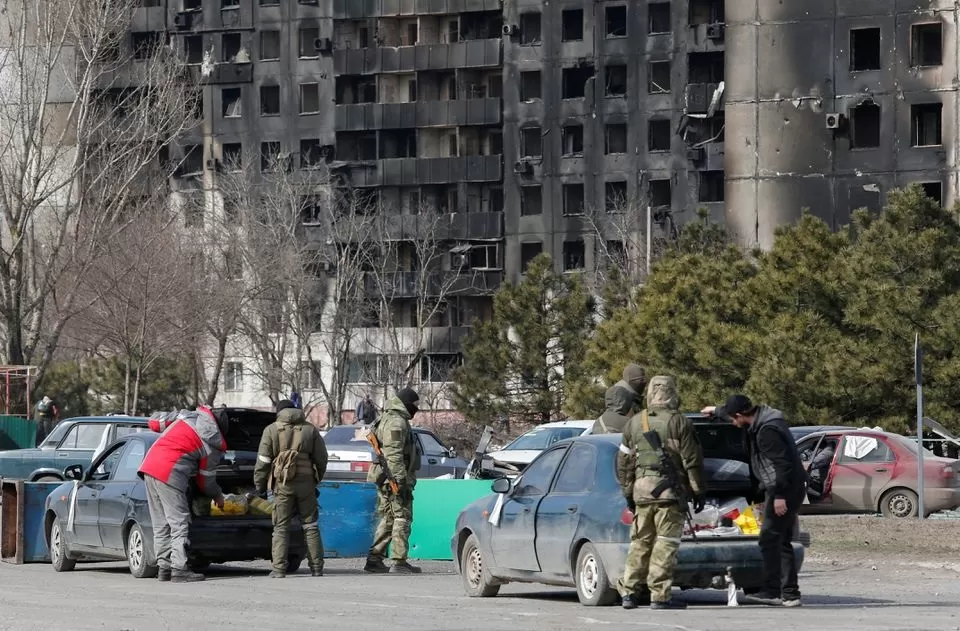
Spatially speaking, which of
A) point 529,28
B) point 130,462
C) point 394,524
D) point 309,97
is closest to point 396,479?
point 394,524

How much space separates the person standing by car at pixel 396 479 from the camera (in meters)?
19.7

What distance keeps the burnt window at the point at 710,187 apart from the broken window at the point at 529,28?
983 cm

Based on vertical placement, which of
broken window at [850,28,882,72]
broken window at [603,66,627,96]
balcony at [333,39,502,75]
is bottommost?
broken window at [850,28,882,72]

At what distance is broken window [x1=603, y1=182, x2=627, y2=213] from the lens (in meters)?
85.6

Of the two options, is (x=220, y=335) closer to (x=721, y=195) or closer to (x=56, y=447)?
(x=721, y=195)

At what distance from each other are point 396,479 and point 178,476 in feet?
7.05

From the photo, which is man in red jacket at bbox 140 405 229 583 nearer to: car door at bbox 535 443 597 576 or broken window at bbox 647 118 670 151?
car door at bbox 535 443 597 576

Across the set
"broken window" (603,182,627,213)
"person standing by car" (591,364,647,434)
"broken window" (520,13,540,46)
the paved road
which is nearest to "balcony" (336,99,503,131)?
"broken window" (520,13,540,46)

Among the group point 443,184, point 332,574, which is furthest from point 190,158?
point 332,574

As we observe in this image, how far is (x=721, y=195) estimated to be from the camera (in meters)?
84.3

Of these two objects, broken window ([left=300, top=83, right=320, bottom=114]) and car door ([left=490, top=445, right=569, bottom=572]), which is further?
broken window ([left=300, top=83, right=320, bottom=114])

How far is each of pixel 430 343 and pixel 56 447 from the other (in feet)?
A: 192

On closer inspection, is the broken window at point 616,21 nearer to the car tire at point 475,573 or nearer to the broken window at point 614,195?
the broken window at point 614,195

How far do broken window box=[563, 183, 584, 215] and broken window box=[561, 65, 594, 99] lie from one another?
3.95m
